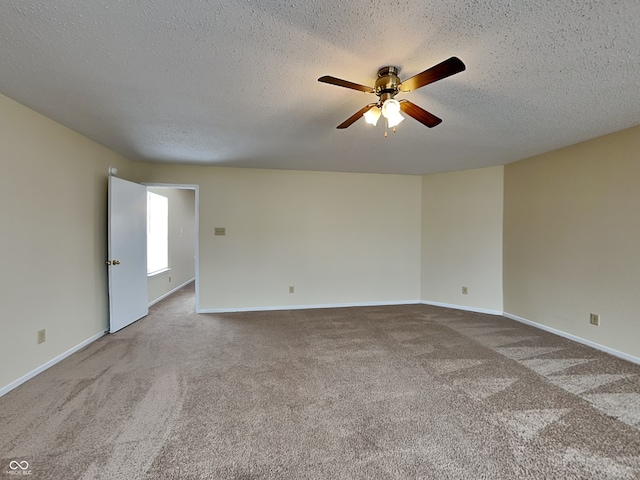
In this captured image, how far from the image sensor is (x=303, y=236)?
180 inches

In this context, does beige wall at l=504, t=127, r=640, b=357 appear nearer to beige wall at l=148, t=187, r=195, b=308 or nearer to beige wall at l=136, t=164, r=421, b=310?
beige wall at l=136, t=164, r=421, b=310

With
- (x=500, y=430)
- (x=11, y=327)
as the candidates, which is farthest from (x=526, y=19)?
(x=11, y=327)

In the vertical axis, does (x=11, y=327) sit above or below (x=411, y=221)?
below

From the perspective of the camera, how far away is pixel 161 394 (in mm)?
2123

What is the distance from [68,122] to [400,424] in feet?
12.3

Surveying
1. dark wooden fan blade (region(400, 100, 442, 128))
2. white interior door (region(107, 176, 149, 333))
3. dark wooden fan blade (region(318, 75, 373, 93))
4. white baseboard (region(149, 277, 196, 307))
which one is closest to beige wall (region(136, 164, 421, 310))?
white interior door (region(107, 176, 149, 333))

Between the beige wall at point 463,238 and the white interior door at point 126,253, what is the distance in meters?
4.45

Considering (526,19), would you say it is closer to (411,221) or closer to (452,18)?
(452,18)

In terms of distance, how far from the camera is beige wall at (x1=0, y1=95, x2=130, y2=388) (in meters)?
2.16

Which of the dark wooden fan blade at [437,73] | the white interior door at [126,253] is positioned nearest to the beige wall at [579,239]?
the dark wooden fan blade at [437,73]

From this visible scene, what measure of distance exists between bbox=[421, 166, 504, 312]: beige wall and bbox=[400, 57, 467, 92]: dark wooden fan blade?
133 inches

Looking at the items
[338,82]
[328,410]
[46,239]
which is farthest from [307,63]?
[46,239]

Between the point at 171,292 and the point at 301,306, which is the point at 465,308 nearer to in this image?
the point at 301,306

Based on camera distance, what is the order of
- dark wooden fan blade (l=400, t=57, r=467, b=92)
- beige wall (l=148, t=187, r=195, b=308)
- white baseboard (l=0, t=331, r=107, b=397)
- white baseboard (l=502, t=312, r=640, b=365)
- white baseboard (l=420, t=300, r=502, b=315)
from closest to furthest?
dark wooden fan blade (l=400, t=57, r=467, b=92) → white baseboard (l=0, t=331, r=107, b=397) → white baseboard (l=502, t=312, r=640, b=365) → white baseboard (l=420, t=300, r=502, b=315) → beige wall (l=148, t=187, r=195, b=308)
